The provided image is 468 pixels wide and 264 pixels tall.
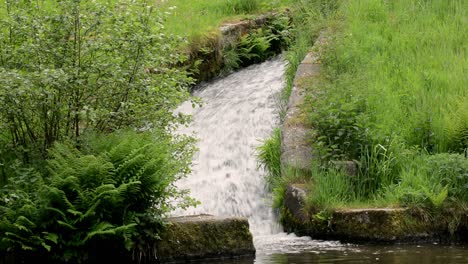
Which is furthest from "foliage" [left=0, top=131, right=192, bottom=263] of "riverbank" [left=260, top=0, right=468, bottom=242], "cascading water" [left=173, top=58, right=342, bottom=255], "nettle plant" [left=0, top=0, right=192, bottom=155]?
"riverbank" [left=260, top=0, right=468, bottom=242]

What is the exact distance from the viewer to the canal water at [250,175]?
10125 millimetres

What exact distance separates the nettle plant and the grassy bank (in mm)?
2726

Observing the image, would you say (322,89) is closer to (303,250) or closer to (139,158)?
(303,250)

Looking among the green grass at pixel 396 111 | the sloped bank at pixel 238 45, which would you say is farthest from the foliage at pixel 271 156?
the sloped bank at pixel 238 45

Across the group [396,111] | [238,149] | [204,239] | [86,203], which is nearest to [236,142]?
[238,149]

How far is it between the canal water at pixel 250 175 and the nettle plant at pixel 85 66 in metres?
1.31

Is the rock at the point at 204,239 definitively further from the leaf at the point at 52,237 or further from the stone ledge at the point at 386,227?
the stone ledge at the point at 386,227

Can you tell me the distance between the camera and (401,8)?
1908 centimetres

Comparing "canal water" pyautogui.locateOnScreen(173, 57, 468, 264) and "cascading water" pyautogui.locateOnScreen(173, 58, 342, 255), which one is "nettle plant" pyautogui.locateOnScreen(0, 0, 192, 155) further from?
"cascading water" pyautogui.locateOnScreen(173, 58, 342, 255)

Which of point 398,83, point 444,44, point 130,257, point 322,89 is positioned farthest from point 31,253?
point 444,44

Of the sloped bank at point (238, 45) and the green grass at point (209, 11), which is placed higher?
the green grass at point (209, 11)

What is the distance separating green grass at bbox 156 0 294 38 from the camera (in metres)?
20.0

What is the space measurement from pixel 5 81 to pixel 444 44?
9732mm

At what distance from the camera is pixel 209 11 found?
21703mm
